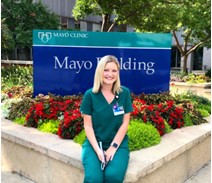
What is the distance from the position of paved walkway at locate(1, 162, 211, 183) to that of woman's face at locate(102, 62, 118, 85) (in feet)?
6.02

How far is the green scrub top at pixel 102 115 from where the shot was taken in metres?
3.15

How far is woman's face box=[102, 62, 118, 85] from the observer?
316 cm

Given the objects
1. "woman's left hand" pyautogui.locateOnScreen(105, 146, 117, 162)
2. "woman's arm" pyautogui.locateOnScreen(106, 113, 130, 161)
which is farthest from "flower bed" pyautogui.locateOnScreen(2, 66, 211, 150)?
"woman's left hand" pyautogui.locateOnScreen(105, 146, 117, 162)

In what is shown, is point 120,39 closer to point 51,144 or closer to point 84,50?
point 84,50

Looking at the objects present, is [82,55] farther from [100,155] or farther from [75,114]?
[100,155]

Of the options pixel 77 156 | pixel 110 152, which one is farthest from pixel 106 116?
pixel 77 156

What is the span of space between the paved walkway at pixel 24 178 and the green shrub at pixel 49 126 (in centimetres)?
71

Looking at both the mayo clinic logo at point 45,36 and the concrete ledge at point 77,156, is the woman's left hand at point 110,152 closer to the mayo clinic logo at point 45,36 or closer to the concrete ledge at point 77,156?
the concrete ledge at point 77,156

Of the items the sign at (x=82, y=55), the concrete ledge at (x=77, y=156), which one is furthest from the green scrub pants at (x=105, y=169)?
the sign at (x=82, y=55)

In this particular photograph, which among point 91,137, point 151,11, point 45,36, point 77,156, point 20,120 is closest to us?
point 91,137

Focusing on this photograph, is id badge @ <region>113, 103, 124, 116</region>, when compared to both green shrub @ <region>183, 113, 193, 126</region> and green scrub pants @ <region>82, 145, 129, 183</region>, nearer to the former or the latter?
green scrub pants @ <region>82, 145, 129, 183</region>

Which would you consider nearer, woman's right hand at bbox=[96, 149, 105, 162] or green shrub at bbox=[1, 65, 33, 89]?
woman's right hand at bbox=[96, 149, 105, 162]

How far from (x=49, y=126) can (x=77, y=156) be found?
1.17m

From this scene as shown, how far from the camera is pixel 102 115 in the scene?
3145 millimetres
